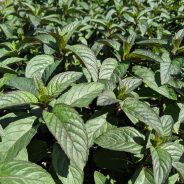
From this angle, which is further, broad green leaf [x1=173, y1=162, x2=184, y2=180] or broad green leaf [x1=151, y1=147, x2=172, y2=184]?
broad green leaf [x1=173, y1=162, x2=184, y2=180]

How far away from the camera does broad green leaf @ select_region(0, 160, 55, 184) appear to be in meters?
1.67

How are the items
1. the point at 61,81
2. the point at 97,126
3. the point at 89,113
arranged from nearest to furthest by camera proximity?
1. the point at 61,81
2. the point at 97,126
3. the point at 89,113

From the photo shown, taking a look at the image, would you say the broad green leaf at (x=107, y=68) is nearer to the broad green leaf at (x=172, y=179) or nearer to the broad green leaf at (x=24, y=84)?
the broad green leaf at (x=24, y=84)

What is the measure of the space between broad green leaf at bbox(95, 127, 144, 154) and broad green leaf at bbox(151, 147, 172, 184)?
0.11m

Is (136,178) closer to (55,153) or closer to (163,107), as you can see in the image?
(55,153)

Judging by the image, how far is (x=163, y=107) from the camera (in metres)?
2.63

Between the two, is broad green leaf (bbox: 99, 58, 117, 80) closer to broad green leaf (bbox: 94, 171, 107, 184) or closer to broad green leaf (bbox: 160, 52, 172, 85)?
broad green leaf (bbox: 160, 52, 172, 85)

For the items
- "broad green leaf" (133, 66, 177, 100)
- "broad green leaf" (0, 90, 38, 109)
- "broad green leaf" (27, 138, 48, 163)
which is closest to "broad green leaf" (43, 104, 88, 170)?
"broad green leaf" (0, 90, 38, 109)

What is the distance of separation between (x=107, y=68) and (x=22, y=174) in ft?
3.37

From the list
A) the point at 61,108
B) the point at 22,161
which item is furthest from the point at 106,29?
the point at 22,161

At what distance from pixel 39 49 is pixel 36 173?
4.68ft

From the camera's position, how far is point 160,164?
184 centimetres

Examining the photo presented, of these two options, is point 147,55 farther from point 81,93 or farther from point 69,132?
point 69,132

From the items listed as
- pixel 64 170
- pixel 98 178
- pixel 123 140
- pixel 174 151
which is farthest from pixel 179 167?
pixel 64 170
